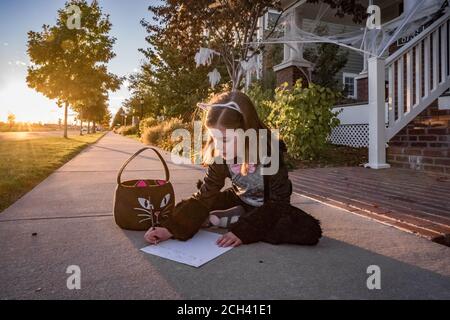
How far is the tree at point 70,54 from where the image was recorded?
1762 centimetres

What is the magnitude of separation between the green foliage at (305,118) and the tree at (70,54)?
47.2ft

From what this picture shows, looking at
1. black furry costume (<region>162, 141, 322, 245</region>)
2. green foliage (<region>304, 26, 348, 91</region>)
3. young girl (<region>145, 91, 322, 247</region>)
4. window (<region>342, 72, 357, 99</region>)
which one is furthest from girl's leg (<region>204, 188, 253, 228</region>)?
window (<region>342, 72, 357, 99</region>)

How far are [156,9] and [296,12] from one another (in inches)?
161

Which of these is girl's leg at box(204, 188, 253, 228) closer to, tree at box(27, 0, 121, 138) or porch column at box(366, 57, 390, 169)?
porch column at box(366, 57, 390, 169)

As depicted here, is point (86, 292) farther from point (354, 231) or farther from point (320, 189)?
point (320, 189)

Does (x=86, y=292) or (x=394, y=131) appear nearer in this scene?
(x=86, y=292)

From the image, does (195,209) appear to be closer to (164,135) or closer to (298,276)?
Result: (298,276)

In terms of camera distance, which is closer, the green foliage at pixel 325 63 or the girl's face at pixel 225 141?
the girl's face at pixel 225 141

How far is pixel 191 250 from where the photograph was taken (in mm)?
2068

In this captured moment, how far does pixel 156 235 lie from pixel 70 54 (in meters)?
18.4

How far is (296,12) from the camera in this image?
9.84 meters

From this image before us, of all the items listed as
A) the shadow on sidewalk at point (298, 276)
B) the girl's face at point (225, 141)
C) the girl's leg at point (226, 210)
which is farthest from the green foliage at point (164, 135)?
the shadow on sidewalk at point (298, 276)

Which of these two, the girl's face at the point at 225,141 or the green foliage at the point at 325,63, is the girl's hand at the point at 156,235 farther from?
the green foliage at the point at 325,63

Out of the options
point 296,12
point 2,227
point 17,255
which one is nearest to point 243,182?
point 17,255
